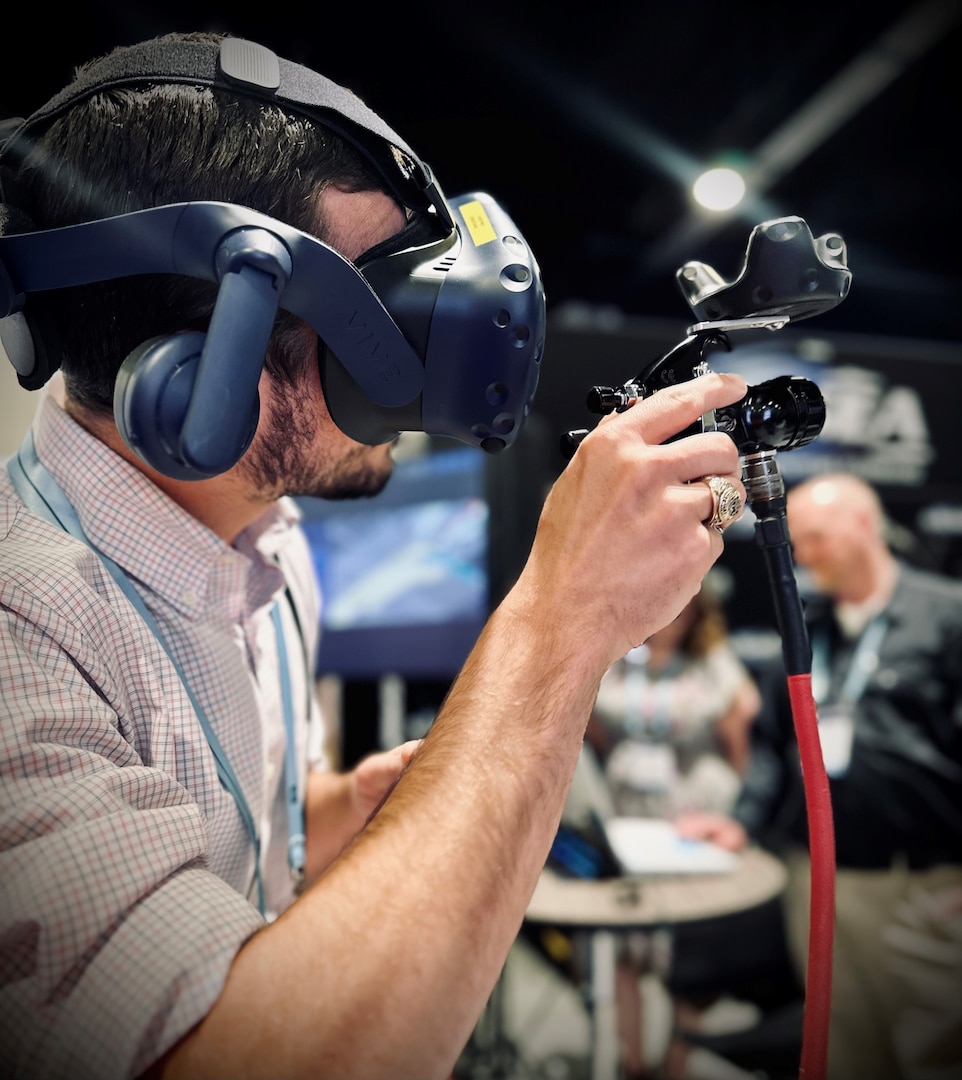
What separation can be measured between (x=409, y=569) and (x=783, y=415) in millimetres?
2428

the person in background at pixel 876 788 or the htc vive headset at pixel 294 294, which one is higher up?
the htc vive headset at pixel 294 294

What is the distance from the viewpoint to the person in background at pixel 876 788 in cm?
339

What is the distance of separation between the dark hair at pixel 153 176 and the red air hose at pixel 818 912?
0.70 metres

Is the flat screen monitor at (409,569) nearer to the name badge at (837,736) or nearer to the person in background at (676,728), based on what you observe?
the person in background at (676,728)

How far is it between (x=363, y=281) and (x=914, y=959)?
3.84 metres

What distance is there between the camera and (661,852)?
2.94 meters

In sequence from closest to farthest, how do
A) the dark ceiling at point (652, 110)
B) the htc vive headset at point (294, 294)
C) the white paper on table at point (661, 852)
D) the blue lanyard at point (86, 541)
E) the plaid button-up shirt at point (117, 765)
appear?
the plaid button-up shirt at point (117, 765) → the htc vive headset at point (294, 294) → the blue lanyard at point (86, 541) → the dark ceiling at point (652, 110) → the white paper on table at point (661, 852)

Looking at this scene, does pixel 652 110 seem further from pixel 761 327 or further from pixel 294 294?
pixel 294 294

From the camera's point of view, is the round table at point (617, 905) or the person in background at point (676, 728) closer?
the round table at point (617, 905)

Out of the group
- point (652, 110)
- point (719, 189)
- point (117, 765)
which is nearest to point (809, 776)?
point (117, 765)

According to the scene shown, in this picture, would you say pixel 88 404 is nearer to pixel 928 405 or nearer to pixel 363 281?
pixel 363 281

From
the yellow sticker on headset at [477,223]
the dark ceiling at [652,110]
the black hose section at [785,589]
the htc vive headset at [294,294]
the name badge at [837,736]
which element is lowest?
the name badge at [837,736]

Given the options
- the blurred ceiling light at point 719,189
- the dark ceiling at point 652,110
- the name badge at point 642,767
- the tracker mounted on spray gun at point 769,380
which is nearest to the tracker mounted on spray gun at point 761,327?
the tracker mounted on spray gun at point 769,380

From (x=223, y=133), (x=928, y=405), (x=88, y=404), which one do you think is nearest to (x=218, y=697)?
(x=88, y=404)
